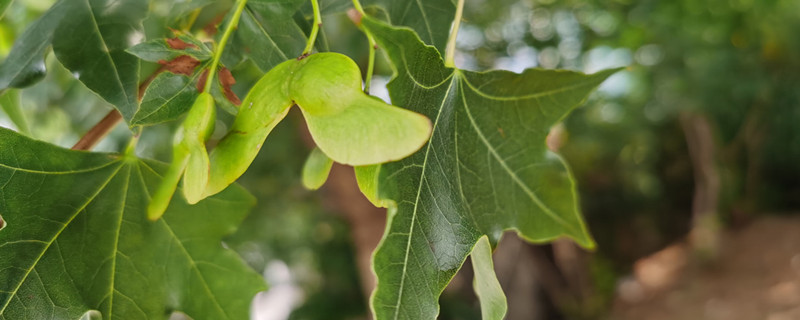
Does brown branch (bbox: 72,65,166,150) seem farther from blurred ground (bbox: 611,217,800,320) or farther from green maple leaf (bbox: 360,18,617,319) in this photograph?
blurred ground (bbox: 611,217,800,320)

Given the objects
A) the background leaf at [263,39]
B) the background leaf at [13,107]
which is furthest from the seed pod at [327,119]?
the background leaf at [13,107]

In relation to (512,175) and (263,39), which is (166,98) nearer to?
(263,39)

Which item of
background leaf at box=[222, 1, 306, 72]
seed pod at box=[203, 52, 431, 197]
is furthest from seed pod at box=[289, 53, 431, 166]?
background leaf at box=[222, 1, 306, 72]

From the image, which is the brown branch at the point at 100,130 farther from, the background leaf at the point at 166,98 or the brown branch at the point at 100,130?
the background leaf at the point at 166,98

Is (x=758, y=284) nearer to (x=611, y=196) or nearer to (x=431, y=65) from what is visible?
(x=611, y=196)

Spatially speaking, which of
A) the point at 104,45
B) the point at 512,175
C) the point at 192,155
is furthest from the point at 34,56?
the point at 512,175
